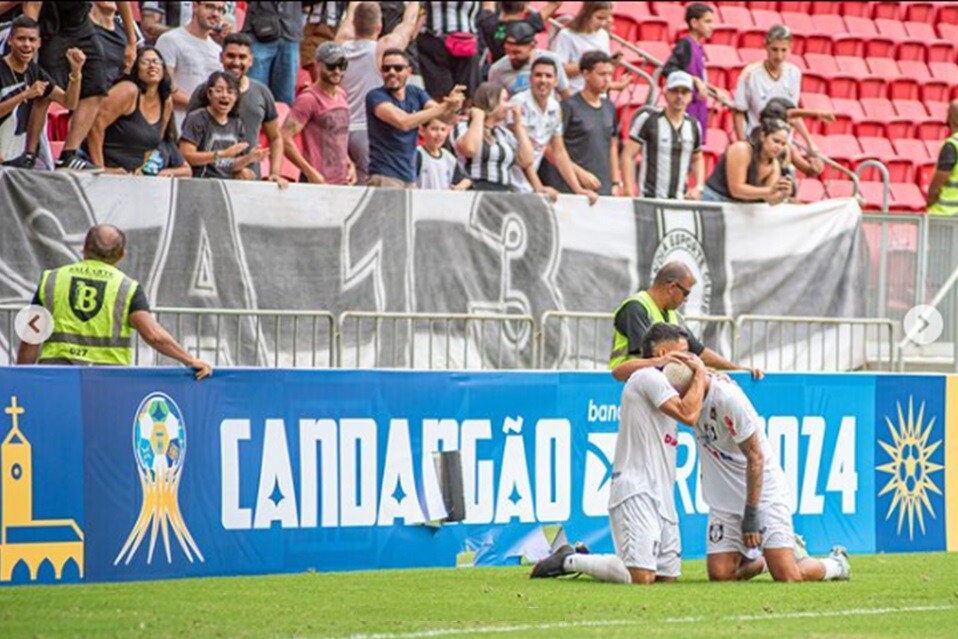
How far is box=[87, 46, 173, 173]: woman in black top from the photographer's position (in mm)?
14797

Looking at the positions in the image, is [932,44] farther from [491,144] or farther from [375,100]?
[375,100]

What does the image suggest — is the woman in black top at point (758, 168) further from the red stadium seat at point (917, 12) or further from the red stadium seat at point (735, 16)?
the red stadium seat at point (917, 12)

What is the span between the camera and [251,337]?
47.3 ft

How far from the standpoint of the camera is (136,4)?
18.2m

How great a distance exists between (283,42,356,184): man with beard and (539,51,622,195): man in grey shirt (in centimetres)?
209

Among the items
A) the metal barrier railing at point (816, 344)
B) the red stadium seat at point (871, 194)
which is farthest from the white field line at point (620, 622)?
the red stadium seat at point (871, 194)

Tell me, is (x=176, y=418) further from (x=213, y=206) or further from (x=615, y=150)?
(x=615, y=150)

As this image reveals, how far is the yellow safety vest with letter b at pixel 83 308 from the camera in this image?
40.3 ft

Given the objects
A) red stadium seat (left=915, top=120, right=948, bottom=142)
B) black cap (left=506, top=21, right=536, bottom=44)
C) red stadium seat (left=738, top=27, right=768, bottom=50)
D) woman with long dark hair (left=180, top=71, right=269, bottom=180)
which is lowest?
woman with long dark hair (left=180, top=71, right=269, bottom=180)

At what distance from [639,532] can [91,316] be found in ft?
11.2

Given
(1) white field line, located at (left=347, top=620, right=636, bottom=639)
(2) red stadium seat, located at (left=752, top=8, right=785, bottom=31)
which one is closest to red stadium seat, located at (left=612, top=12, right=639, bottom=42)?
(2) red stadium seat, located at (left=752, top=8, right=785, bottom=31)

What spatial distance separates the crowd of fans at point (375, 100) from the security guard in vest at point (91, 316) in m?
2.15

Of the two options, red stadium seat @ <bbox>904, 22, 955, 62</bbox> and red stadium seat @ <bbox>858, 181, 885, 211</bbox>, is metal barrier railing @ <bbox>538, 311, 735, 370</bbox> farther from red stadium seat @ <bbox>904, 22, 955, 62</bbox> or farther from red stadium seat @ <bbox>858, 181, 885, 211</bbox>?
red stadium seat @ <bbox>904, 22, 955, 62</bbox>

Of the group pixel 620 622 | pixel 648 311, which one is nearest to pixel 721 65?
pixel 648 311
